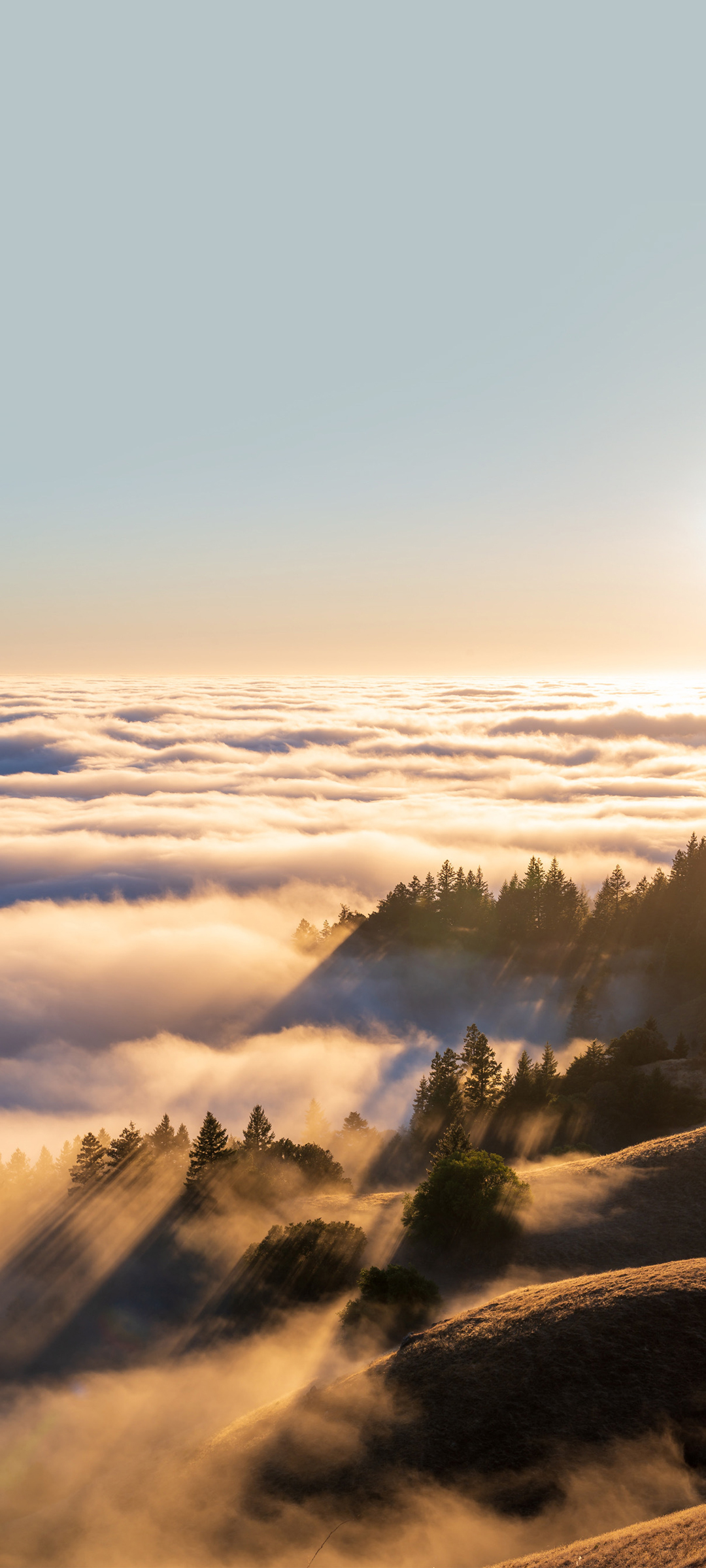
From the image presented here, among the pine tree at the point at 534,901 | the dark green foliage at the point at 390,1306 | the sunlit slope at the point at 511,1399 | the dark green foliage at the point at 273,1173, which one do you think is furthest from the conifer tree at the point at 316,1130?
the pine tree at the point at 534,901

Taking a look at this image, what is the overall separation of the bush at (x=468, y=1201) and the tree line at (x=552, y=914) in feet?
240

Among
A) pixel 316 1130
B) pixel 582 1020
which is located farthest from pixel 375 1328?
pixel 582 1020

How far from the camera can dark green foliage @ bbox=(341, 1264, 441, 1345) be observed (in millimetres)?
34000

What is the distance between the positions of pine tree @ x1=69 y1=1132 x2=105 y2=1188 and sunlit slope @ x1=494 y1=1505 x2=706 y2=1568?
4818 centimetres

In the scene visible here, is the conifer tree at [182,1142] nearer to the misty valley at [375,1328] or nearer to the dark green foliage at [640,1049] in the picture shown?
the misty valley at [375,1328]

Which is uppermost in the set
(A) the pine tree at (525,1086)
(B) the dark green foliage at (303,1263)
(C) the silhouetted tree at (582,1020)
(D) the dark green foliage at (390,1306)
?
(D) the dark green foliage at (390,1306)

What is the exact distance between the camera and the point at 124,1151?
5850 cm

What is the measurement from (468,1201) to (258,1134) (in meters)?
24.9

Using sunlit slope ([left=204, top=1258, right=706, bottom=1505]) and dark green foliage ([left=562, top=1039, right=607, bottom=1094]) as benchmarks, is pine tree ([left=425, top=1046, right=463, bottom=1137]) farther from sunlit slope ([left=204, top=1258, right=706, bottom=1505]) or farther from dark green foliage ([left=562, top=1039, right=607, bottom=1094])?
sunlit slope ([left=204, top=1258, right=706, bottom=1505])

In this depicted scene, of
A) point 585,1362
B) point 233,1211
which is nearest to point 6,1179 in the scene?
point 233,1211

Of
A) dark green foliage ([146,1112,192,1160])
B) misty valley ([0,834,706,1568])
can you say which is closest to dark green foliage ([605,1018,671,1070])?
misty valley ([0,834,706,1568])

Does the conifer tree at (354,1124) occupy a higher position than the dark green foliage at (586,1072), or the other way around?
Result: the dark green foliage at (586,1072)

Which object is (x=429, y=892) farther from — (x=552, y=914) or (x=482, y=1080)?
(x=482, y=1080)

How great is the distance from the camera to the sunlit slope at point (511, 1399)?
76.0ft
